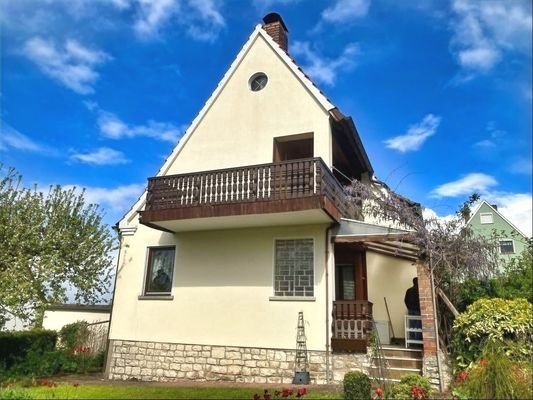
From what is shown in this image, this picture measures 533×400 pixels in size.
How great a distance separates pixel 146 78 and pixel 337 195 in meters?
8.06

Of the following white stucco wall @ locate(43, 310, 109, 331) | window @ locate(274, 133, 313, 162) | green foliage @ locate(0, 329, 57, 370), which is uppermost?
window @ locate(274, 133, 313, 162)

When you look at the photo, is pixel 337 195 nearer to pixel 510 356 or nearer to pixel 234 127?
pixel 234 127

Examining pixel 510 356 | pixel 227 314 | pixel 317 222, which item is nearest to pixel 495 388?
pixel 510 356

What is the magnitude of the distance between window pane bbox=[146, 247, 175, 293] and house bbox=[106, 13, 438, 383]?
5 centimetres

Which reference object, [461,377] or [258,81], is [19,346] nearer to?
[258,81]

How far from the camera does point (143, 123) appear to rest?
16.2 m

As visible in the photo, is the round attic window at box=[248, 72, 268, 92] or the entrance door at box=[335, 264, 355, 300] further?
the round attic window at box=[248, 72, 268, 92]

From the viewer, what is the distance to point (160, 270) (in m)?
13.7

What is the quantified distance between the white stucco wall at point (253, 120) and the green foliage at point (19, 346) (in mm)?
7753

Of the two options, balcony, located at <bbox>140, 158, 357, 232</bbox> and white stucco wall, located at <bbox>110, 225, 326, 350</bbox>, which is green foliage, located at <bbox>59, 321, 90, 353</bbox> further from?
balcony, located at <bbox>140, 158, 357, 232</bbox>

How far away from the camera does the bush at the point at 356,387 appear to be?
7.18 m

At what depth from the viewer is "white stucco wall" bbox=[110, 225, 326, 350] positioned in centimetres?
1116

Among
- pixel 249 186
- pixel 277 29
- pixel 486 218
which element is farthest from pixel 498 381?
pixel 486 218

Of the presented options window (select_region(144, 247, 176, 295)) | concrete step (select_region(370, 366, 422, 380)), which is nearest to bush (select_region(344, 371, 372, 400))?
concrete step (select_region(370, 366, 422, 380))
